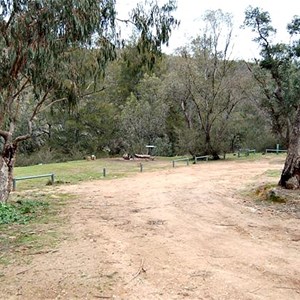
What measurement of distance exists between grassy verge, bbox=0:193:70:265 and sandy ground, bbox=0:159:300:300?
10.9 inches

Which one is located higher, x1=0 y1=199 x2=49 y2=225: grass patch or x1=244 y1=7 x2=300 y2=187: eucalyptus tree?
x1=244 y1=7 x2=300 y2=187: eucalyptus tree

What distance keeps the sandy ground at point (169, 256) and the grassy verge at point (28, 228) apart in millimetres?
276

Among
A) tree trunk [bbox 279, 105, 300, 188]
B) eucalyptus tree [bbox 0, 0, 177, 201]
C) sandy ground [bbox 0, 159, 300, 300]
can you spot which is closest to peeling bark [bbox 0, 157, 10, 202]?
eucalyptus tree [bbox 0, 0, 177, 201]

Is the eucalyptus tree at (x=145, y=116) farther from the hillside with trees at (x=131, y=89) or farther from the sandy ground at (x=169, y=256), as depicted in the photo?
the sandy ground at (x=169, y=256)

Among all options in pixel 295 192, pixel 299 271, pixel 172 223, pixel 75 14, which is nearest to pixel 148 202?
pixel 172 223

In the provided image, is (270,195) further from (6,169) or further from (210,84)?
(210,84)

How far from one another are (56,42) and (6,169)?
11.2 feet

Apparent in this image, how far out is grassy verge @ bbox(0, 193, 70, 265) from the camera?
18.7 ft

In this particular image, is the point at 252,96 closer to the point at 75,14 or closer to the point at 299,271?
the point at 75,14

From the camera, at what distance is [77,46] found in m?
9.38

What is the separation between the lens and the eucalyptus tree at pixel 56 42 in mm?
7614

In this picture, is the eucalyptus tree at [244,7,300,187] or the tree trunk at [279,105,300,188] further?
the eucalyptus tree at [244,7,300,187]

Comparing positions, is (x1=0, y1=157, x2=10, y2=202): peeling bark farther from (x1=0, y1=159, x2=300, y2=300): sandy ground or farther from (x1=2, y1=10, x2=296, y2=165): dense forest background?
(x1=2, y1=10, x2=296, y2=165): dense forest background

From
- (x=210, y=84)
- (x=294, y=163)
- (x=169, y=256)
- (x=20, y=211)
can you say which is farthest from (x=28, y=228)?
(x=210, y=84)
